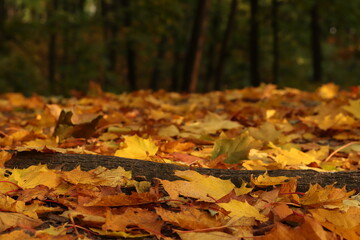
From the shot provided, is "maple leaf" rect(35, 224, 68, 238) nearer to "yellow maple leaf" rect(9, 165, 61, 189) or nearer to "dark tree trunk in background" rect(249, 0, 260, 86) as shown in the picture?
"yellow maple leaf" rect(9, 165, 61, 189)

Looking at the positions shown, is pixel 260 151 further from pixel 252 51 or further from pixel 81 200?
pixel 252 51

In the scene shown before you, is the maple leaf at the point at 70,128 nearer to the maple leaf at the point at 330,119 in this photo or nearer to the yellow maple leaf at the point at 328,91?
the maple leaf at the point at 330,119

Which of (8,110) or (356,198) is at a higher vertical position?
(356,198)

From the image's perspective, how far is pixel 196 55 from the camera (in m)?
6.01

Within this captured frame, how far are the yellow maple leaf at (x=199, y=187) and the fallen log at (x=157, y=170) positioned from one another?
4.2 inches

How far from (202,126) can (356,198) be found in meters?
0.95

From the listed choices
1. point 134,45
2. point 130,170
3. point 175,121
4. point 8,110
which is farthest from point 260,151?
point 134,45

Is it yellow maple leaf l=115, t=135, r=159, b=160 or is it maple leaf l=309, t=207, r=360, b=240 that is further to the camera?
yellow maple leaf l=115, t=135, r=159, b=160

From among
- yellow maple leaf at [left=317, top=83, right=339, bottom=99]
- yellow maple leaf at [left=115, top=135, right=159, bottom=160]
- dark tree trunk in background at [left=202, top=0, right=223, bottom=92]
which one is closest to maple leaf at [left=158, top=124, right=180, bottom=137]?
yellow maple leaf at [left=115, top=135, right=159, bottom=160]

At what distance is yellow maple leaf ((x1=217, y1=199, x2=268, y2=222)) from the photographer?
38.3 inches

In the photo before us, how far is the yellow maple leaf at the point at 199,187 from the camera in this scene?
3.51ft

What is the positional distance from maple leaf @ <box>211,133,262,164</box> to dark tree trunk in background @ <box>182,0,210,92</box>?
182 inches

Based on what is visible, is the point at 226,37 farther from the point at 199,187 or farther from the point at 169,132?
the point at 199,187

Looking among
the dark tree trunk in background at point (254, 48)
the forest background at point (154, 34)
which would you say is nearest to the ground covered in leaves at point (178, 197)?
the forest background at point (154, 34)
